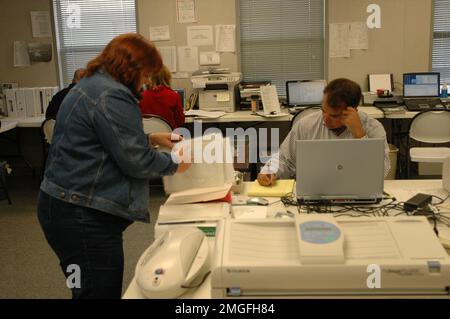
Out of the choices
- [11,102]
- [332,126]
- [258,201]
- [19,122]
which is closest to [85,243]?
[258,201]

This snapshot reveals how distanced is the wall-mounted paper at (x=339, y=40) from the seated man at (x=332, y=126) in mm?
2694

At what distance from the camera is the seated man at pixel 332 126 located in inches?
97.8

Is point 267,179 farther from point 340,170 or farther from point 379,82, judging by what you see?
point 379,82

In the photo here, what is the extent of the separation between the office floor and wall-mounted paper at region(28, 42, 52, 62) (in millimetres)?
1728

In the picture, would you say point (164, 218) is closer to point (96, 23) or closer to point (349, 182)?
point (349, 182)

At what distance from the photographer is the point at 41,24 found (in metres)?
5.45

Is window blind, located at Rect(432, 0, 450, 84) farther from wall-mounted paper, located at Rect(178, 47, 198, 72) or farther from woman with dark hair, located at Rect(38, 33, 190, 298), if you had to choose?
woman with dark hair, located at Rect(38, 33, 190, 298)

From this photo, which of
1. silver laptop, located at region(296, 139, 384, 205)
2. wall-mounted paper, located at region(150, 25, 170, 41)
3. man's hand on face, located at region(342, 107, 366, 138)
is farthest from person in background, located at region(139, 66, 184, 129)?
silver laptop, located at region(296, 139, 384, 205)

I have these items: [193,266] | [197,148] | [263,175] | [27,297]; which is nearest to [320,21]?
[263,175]

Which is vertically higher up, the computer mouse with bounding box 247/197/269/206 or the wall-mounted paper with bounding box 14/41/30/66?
the wall-mounted paper with bounding box 14/41/30/66

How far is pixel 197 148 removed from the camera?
2.01 m

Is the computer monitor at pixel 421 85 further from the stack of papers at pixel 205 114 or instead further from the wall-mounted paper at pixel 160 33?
the wall-mounted paper at pixel 160 33

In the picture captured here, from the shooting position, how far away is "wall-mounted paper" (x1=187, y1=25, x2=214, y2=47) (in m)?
5.21

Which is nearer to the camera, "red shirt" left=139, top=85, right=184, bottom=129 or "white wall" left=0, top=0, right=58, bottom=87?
"red shirt" left=139, top=85, right=184, bottom=129
